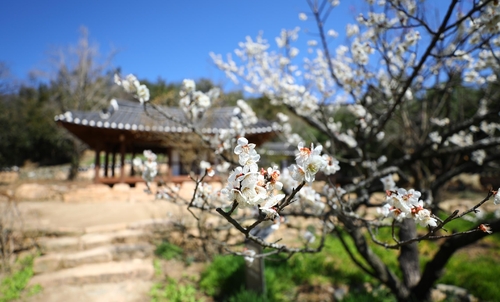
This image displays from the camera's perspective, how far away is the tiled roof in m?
8.62

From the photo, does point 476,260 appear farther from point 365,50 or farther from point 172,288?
point 172,288

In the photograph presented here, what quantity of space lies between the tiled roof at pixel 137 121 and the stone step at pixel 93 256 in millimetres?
3604

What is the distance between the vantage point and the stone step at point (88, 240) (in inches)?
204

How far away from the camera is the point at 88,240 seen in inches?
212

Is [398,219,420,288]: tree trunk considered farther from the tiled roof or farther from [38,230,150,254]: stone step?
the tiled roof

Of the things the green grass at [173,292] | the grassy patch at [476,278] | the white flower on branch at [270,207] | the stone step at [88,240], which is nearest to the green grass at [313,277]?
the grassy patch at [476,278]

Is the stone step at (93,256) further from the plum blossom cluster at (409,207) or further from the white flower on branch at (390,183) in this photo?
the plum blossom cluster at (409,207)

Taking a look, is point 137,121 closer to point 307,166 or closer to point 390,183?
point 390,183

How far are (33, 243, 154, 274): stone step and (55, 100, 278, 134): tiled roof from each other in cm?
360

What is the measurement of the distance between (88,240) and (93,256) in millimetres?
609

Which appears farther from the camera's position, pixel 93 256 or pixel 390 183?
pixel 93 256

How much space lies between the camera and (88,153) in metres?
29.0

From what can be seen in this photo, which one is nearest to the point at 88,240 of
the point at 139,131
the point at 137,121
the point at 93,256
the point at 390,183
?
the point at 93,256

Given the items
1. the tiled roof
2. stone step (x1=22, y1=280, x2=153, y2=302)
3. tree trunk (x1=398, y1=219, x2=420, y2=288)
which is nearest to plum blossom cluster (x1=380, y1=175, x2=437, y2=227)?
tree trunk (x1=398, y1=219, x2=420, y2=288)
